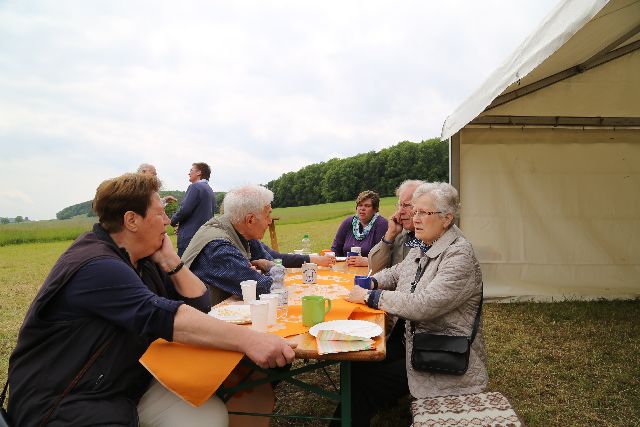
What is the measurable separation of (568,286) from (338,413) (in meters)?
5.20

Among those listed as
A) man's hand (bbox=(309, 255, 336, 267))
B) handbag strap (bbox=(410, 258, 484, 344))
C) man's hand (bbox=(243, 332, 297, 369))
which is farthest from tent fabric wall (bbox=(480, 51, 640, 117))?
man's hand (bbox=(243, 332, 297, 369))

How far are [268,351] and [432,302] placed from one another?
964mm

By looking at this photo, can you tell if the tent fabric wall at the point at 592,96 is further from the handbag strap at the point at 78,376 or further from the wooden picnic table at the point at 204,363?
the handbag strap at the point at 78,376

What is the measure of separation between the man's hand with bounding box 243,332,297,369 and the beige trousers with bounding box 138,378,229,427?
0.34 meters

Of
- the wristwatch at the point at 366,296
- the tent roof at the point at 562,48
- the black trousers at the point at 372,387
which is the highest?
the tent roof at the point at 562,48

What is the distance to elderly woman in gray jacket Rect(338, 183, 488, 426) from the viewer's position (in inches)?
93.7

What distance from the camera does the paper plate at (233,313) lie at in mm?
2264

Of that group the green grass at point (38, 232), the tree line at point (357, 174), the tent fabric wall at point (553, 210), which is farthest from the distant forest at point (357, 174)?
the tent fabric wall at point (553, 210)

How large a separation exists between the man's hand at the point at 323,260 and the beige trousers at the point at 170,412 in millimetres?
2434

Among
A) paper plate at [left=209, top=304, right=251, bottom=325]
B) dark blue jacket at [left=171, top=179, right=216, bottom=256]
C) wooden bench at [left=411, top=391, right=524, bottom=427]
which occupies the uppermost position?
dark blue jacket at [left=171, top=179, right=216, bottom=256]

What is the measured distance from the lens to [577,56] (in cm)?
532

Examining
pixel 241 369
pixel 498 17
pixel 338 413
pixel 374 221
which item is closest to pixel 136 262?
pixel 241 369

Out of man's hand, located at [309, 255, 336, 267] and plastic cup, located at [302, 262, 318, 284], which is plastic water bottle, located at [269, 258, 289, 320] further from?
man's hand, located at [309, 255, 336, 267]

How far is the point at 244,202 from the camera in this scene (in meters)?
3.06
